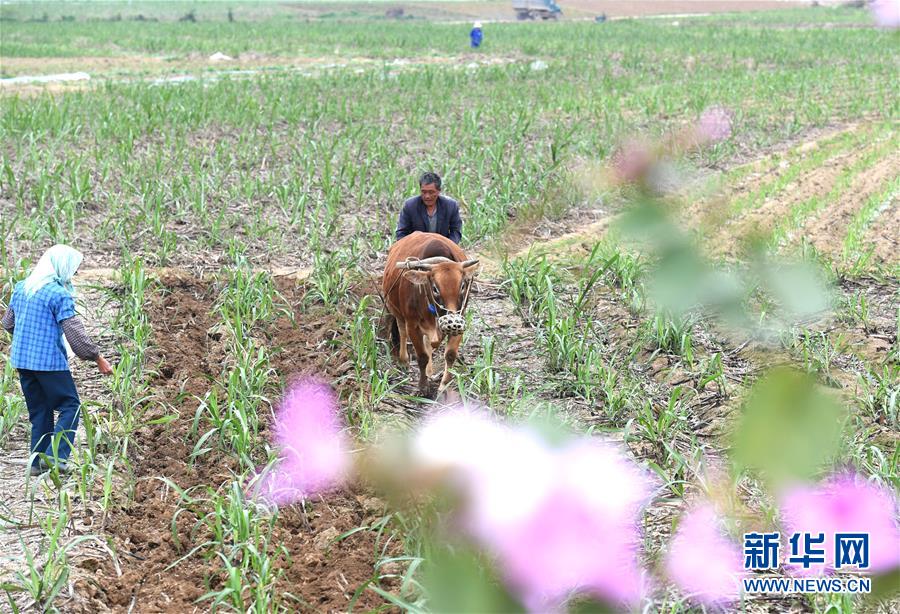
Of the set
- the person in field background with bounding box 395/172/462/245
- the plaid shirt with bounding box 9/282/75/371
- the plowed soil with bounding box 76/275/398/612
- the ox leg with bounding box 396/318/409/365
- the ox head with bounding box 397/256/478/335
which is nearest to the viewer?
the plowed soil with bounding box 76/275/398/612

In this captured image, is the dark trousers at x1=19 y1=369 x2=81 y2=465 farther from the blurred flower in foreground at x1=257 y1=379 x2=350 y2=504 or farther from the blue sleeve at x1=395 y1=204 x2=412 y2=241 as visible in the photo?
the blue sleeve at x1=395 y1=204 x2=412 y2=241

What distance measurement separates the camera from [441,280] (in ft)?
16.5

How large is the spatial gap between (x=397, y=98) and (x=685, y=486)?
40.4 ft

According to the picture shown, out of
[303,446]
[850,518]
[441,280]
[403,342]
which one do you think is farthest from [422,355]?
[850,518]

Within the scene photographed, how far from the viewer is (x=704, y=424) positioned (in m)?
5.39

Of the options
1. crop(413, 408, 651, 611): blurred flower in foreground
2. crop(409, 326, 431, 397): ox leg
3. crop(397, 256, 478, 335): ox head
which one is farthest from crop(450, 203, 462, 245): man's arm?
crop(413, 408, 651, 611): blurred flower in foreground

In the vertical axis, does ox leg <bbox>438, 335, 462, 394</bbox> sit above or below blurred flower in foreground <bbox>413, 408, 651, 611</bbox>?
below

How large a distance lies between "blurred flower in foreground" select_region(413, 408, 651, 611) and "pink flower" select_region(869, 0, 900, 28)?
0.34m

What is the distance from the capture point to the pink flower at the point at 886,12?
62 cm

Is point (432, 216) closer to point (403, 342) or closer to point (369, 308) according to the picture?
point (403, 342)

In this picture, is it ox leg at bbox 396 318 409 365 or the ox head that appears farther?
ox leg at bbox 396 318 409 365

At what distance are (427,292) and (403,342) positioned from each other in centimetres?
93

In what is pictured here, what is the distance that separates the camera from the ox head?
505 cm

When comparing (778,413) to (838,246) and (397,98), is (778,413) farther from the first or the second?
(397,98)
